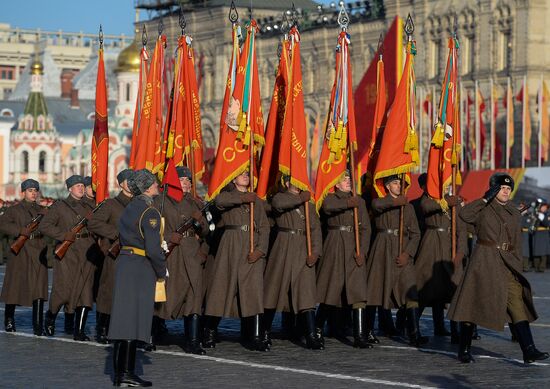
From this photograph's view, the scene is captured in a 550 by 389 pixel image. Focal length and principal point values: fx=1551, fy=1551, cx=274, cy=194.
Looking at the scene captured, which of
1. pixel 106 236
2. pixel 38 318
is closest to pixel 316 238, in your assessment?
pixel 106 236

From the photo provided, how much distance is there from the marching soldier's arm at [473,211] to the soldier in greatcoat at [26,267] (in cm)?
468

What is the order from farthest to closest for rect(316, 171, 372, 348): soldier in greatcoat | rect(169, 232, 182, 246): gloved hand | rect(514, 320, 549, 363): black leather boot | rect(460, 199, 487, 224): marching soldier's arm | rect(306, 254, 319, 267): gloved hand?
rect(316, 171, 372, 348): soldier in greatcoat, rect(306, 254, 319, 267): gloved hand, rect(169, 232, 182, 246): gloved hand, rect(460, 199, 487, 224): marching soldier's arm, rect(514, 320, 549, 363): black leather boot

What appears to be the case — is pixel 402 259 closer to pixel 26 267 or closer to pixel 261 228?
pixel 261 228

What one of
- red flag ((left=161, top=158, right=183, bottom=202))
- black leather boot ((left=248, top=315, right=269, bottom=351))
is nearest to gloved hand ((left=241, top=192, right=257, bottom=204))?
red flag ((left=161, top=158, right=183, bottom=202))

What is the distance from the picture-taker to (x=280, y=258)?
14242 millimetres

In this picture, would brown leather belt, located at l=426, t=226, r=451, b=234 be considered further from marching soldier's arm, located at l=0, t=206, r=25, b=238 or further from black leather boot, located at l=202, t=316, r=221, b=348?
marching soldier's arm, located at l=0, t=206, r=25, b=238

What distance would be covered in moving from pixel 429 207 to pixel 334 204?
A: 3.76ft

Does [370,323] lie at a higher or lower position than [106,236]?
lower

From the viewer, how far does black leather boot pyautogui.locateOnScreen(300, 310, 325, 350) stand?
1391 centimetres

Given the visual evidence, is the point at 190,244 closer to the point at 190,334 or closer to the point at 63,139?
the point at 190,334

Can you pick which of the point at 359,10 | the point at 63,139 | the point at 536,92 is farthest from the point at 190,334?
the point at 63,139

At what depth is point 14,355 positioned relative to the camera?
13430mm

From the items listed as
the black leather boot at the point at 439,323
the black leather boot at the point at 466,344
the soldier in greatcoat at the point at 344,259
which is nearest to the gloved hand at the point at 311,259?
the soldier in greatcoat at the point at 344,259

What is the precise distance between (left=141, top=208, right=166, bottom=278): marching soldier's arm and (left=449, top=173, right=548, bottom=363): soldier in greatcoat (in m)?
2.78
